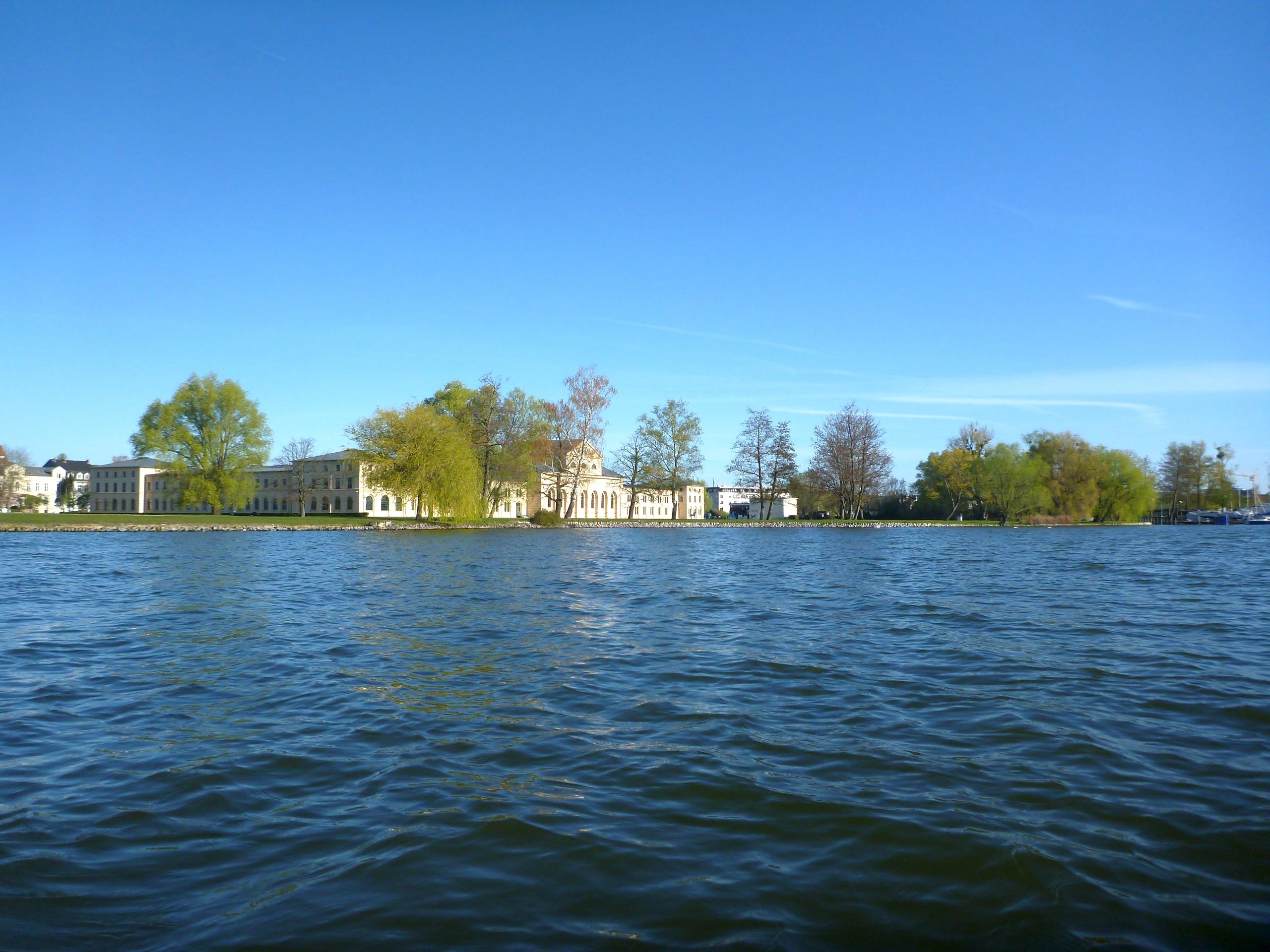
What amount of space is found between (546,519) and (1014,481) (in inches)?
1886

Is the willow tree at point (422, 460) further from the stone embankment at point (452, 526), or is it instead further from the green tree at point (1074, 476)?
the green tree at point (1074, 476)

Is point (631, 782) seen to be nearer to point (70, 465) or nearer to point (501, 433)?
point (501, 433)

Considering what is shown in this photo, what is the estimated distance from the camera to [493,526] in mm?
68062

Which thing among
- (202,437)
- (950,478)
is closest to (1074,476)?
(950,478)

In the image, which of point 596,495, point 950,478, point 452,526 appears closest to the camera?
point 452,526

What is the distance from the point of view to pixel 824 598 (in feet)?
59.5

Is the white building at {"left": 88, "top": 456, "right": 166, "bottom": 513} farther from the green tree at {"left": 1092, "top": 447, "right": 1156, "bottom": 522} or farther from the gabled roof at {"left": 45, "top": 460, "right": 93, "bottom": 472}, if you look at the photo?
the green tree at {"left": 1092, "top": 447, "right": 1156, "bottom": 522}

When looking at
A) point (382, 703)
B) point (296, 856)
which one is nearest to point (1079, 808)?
point (296, 856)

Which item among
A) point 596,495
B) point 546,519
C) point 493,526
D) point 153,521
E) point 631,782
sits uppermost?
point 596,495

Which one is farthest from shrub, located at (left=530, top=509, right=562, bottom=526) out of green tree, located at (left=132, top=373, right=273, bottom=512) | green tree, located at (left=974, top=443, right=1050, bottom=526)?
green tree, located at (left=974, top=443, right=1050, bottom=526)

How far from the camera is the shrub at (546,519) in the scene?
71188 mm

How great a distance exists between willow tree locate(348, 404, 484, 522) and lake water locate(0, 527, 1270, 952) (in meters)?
41.2

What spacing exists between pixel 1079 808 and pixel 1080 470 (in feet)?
299

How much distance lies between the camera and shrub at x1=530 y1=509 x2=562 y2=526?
71188mm
